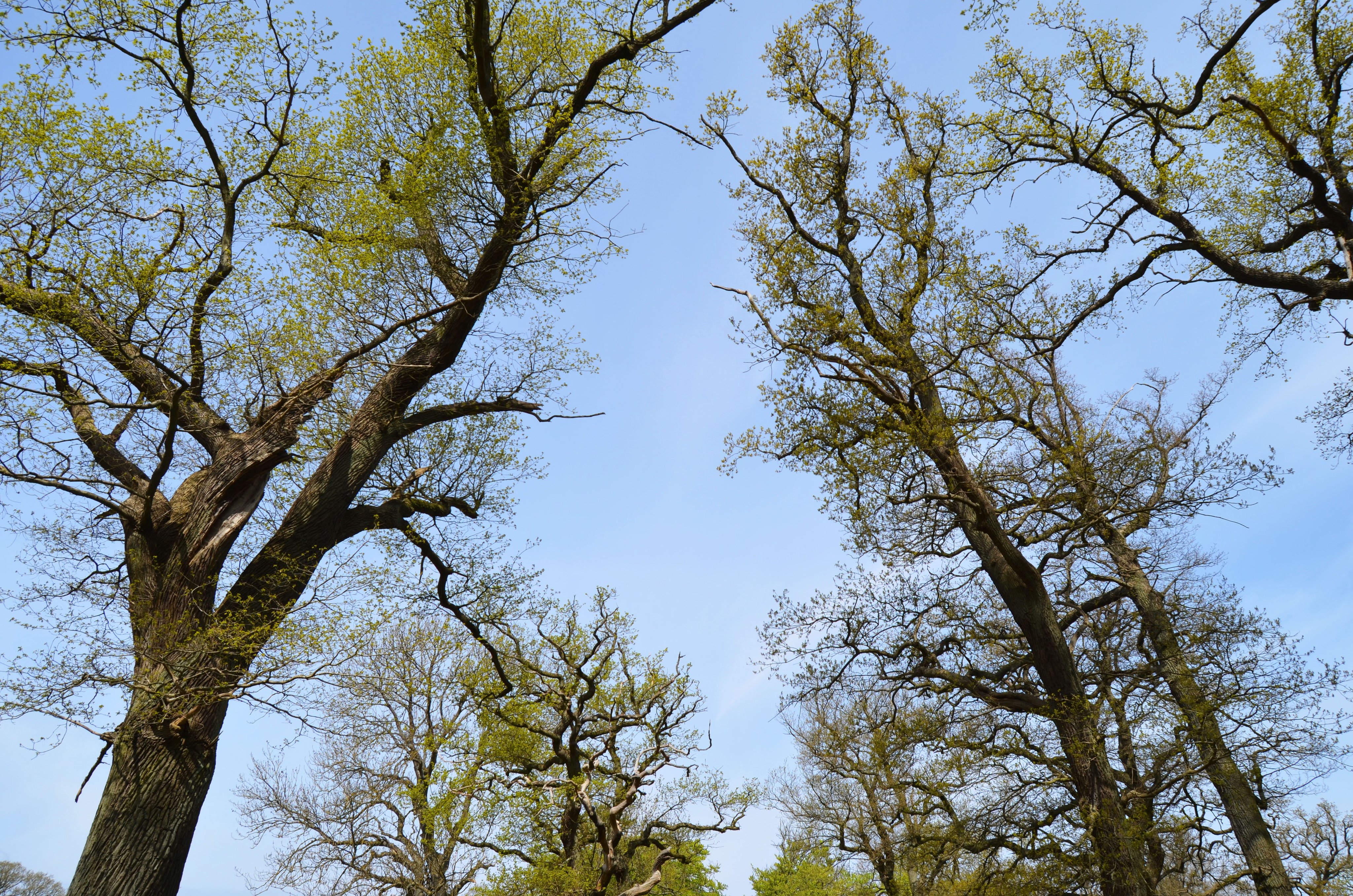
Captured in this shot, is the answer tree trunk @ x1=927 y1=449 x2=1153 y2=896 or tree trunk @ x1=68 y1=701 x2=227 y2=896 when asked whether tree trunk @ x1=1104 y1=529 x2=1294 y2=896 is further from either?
tree trunk @ x1=68 y1=701 x2=227 y2=896

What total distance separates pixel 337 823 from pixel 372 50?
1382 cm

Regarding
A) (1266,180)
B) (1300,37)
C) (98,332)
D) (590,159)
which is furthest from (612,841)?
(1300,37)

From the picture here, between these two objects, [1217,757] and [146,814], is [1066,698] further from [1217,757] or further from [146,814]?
[146,814]

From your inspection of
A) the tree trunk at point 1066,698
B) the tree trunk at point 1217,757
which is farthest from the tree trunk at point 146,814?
the tree trunk at point 1217,757

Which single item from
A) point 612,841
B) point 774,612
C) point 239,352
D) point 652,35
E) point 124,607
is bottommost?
point 612,841

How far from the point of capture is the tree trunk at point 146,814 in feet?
19.3

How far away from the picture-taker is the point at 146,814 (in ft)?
20.0

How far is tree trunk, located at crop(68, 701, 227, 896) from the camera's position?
19.3 ft

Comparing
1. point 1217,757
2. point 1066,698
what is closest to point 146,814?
point 1066,698

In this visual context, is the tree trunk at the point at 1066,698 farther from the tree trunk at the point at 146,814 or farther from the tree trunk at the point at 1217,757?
the tree trunk at the point at 146,814

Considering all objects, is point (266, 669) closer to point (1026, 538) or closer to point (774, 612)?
point (774, 612)

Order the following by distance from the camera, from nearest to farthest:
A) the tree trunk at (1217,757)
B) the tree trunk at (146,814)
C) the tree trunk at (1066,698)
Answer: the tree trunk at (146,814) → the tree trunk at (1066,698) → the tree trunk at (1217,757)

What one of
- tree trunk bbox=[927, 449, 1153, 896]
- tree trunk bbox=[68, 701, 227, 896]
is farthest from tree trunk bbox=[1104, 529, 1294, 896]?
tree trunk bbox=[68, 701, 227, 896]

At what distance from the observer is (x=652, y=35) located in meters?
8.66
